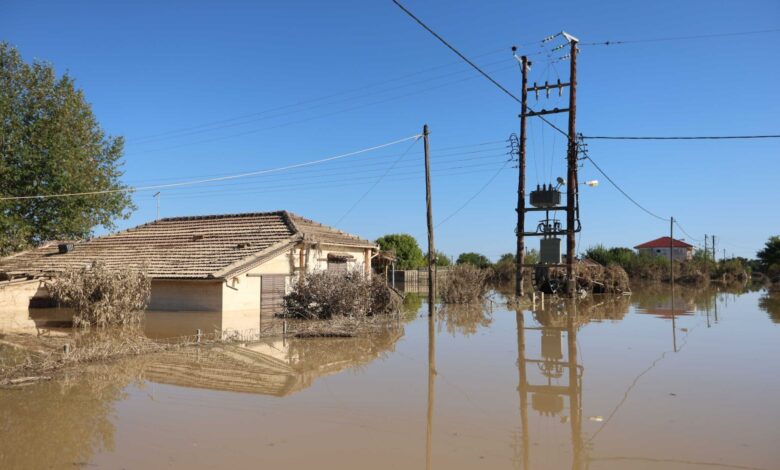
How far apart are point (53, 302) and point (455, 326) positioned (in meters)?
18.2

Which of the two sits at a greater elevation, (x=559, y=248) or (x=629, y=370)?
(x=559, y=248)

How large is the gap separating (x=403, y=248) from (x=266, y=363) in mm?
44298

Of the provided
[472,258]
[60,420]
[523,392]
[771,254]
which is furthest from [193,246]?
[771,254]

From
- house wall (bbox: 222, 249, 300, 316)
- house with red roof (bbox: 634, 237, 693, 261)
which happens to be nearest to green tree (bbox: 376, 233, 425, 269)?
house wall (bbox: 222, 249, 300, 316)

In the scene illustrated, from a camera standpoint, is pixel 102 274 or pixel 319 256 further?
pixel 319 256

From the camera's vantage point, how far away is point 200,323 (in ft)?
59.2

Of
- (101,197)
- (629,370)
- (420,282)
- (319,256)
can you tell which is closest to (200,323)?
(319,256)

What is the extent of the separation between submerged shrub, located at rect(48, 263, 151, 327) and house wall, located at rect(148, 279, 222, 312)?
108 inches

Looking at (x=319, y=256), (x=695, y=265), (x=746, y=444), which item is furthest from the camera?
(x=695, y=265)

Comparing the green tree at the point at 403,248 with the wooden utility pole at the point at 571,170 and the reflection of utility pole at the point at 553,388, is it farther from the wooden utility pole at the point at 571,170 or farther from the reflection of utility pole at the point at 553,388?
the reflection of utility pole at the point at 553,388

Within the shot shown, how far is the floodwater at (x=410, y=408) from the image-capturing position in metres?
6.18

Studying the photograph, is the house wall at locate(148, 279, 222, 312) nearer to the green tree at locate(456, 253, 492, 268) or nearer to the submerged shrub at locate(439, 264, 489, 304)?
the submerged shrub at locate(439, 264, 489, 304)

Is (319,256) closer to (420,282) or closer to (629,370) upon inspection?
(629,370)

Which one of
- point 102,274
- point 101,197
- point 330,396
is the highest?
point 101,197
